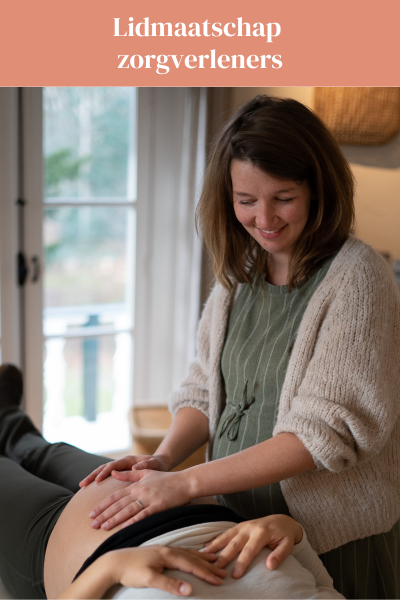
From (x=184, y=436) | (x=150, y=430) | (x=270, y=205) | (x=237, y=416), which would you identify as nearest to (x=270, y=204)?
(x=270, y=205)

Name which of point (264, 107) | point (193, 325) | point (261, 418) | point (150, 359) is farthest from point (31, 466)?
point (150, 359)

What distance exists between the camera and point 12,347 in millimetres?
2494

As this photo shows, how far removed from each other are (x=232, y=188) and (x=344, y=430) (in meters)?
0.56

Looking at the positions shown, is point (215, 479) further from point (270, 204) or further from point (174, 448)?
point (270, 204)

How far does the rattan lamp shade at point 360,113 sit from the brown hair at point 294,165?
4.86 ft

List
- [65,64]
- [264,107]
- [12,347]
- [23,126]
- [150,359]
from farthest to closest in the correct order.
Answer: [150,359], [12,347], [23,126], [65,64], [264,107]

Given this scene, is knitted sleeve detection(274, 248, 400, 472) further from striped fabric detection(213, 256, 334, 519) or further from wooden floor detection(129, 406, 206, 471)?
wooden floor detection(129, 406, 206, 471)

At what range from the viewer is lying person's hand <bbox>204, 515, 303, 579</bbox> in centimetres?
86

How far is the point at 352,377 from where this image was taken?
3.26ft

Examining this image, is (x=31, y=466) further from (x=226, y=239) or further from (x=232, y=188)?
(x=232, y=188)

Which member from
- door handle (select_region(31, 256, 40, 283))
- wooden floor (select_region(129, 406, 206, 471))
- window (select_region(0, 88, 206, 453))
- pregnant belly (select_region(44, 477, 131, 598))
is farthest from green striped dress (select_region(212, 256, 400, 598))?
door handle (select_region(31, 256, 40, 283))

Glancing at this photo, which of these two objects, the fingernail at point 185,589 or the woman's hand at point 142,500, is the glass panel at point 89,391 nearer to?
the woman's hand at point 142,500

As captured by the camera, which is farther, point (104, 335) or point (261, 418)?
point (104, 335)

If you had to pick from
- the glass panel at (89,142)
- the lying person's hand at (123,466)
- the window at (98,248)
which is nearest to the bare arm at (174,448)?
the lying person's hand at (123,466)
